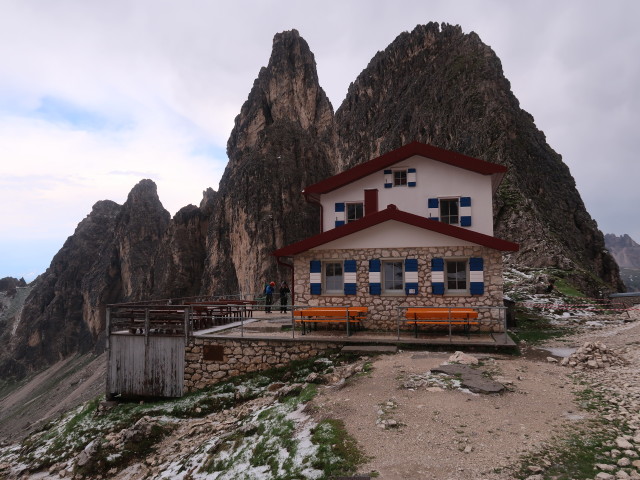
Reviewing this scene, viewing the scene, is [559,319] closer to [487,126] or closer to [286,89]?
Answer: [487,126]

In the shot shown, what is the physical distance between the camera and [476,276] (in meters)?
13.8

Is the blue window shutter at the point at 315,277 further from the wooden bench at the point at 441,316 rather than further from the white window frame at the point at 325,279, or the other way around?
the wooden bench at the point at 441,316

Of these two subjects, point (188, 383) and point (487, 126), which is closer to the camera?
point (188, 383)

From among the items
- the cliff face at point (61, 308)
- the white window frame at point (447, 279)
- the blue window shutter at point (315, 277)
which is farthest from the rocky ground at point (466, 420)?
the cliff face at point (61, 308)

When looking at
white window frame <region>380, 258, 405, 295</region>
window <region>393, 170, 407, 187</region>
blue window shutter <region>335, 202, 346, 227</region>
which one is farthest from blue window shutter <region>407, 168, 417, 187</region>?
white window frame <region>380, 258, 405, 295</region>

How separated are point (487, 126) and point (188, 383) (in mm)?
40879

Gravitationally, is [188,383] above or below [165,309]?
below

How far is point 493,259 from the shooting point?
45.0 ft

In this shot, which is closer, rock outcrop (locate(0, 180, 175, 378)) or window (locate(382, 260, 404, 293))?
window (locate(382, 260, 404, 293))

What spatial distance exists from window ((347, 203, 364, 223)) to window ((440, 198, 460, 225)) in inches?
141

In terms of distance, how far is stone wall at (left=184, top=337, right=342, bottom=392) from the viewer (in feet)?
41.8

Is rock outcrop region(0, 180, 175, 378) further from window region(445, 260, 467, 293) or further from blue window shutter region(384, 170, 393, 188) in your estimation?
window region(445, 260, 467, 293)

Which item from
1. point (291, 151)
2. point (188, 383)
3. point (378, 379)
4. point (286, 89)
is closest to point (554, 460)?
point (378, 379)

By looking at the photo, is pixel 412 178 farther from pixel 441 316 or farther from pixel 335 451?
pixel 335 451
